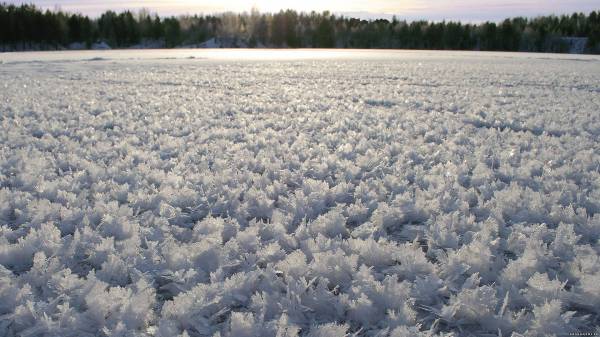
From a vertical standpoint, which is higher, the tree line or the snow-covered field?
the tree line

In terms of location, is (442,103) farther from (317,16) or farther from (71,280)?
(317,16)

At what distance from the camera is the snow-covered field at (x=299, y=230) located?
7.36 feet

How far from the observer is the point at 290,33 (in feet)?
293

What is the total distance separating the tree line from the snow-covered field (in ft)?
266

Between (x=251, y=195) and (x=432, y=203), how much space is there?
59.2 inches

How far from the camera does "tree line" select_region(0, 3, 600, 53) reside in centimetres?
7450

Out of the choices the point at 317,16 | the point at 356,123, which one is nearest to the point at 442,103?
the point at 356,123

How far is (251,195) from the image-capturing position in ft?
12.6

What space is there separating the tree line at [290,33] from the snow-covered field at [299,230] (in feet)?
266

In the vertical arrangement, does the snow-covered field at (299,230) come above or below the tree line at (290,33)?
below

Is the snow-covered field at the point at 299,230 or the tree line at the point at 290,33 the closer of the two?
the snow-covered field at the point at 299,230

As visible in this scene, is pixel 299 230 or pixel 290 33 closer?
pixel 299 230

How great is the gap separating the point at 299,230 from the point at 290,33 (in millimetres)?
90432

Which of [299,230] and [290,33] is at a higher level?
[290,33]
